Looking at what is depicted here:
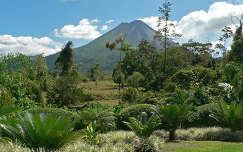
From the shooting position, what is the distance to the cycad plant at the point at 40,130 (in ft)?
16.5

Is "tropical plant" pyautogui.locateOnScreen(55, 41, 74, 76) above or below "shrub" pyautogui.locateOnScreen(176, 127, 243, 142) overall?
above

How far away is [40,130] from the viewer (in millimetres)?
5059

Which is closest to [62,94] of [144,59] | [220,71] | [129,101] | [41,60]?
[129,101]

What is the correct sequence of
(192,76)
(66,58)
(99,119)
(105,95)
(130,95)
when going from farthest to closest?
(66,58)
(105,95)
(130,95)
(192,76)
(99,119)

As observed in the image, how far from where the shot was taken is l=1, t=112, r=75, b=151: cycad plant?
16.5ft

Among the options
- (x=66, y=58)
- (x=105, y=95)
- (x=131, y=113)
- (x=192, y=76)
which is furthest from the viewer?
(x=66, y=58)

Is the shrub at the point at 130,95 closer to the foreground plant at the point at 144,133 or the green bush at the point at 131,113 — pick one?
the green bush at the point at 131,113

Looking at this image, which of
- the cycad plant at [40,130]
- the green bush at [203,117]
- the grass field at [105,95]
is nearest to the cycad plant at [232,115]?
the green bush at [203,117]

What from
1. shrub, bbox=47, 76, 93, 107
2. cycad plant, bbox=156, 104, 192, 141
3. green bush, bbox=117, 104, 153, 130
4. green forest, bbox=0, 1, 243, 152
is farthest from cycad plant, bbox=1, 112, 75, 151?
shrub, bbox=47, 76, 93, 107

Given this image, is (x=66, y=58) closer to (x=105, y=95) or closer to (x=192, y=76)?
(x=105, y=95)

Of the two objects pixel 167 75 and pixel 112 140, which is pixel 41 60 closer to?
pixel 167 75

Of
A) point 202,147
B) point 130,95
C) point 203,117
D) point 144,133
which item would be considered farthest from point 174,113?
point 130,95

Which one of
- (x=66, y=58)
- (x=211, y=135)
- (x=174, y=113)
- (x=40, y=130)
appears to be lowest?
(x=211, y=135)

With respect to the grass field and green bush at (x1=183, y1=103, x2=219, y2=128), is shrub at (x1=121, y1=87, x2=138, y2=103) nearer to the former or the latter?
the grass field
